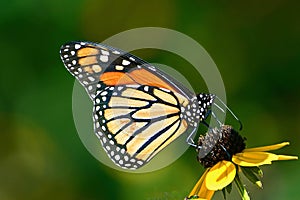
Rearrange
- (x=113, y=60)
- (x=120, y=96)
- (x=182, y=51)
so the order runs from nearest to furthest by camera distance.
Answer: (x=113, y=60), (x=120, y=96), (x=182, y=51)

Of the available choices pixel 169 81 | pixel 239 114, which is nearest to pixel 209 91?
pixel 239 114

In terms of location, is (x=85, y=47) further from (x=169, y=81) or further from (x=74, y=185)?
(x=74, y=185)

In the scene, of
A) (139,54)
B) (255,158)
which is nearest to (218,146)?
(255,158)

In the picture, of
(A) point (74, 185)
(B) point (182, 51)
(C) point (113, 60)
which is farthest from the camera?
(B) point (182, 51)

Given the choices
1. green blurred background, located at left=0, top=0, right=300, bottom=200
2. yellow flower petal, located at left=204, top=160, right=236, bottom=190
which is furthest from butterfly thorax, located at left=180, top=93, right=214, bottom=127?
green blurred background, located at left=0, top=0, right=300, bottom=200

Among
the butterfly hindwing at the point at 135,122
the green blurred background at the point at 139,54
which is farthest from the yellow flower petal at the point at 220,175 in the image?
the green blurred background at the point at 139,54

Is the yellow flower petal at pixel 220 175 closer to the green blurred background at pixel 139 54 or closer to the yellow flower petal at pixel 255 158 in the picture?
the yellow flower petal at pixel 255 158

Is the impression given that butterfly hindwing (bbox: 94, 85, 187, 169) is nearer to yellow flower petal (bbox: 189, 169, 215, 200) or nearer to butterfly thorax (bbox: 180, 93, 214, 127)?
butterfly thorax (bbox: 180, 93, 214, 127)
